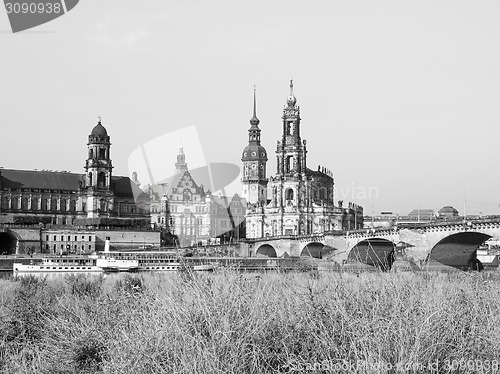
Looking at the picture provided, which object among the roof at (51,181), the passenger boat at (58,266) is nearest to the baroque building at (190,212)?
the roof at (51,181)

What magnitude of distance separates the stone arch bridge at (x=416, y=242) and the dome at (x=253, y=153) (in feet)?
133

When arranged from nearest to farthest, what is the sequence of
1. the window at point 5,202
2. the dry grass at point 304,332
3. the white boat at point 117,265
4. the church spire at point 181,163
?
1. the dry grass at point 304,332
2. the white boat at point 117,265
3. the window at point 5,202
4. the church spire at point 181,163

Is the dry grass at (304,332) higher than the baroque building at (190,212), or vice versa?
the baroque building at (190,212)

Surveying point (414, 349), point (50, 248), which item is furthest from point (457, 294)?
point (50, 248)

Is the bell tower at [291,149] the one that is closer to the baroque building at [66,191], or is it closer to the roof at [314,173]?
the roof at [314,173]

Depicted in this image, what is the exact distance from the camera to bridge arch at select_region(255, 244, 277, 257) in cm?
8012

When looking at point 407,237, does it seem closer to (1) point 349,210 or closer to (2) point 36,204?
(1) point 349,210

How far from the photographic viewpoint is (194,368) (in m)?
11.2

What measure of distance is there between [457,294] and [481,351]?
3104 millimetres

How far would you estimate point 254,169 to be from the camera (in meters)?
113

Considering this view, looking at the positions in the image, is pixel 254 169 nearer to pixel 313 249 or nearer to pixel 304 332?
pixel 313 249

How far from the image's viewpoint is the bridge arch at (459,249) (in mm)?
51406

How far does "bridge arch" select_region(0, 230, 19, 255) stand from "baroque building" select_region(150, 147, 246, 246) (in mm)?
25549

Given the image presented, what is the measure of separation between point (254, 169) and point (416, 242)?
60.7m
